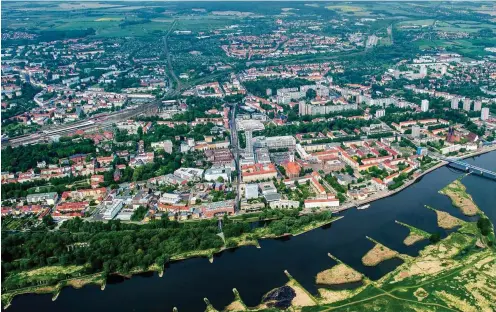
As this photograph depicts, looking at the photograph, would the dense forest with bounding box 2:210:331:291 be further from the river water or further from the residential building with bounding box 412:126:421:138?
the residential building with bounding box 412:126:421:138

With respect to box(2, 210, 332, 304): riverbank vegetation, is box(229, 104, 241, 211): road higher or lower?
lower

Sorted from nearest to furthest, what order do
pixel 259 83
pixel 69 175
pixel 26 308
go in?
pixel 26 308 → pixel 69 175 → pixel 259 83

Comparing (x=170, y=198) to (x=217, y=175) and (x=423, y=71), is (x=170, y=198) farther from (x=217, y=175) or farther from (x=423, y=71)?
(x=423, y=71)

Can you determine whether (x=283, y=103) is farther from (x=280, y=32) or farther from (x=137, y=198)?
(x=280, y=32)

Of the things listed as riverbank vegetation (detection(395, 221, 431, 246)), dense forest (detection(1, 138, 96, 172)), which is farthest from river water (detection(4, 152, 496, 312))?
dense forest (detection(1, 138, 96, 172))

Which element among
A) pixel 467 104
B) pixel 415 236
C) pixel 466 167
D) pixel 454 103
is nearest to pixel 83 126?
pixel 415 236

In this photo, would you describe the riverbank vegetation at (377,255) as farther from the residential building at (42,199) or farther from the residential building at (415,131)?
the residential building at (42,199)

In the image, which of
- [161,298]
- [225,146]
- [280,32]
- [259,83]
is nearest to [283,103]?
[259,83]

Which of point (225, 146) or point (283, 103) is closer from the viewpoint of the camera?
point (225, 146)

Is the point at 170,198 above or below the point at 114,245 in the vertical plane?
below
